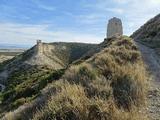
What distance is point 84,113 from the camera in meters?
8.02

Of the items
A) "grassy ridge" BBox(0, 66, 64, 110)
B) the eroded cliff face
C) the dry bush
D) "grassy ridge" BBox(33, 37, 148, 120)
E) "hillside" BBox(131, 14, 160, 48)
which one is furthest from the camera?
the eroded cliff face

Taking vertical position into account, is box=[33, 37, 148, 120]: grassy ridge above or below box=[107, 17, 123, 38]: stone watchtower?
below

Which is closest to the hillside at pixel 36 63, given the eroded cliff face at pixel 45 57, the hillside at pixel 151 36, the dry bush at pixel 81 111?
the eroded cliff face at pixel 45 57

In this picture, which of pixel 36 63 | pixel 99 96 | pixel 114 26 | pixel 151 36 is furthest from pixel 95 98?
pixel 114 26

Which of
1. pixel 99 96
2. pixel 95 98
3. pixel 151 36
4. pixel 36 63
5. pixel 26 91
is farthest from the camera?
pixel 36 63

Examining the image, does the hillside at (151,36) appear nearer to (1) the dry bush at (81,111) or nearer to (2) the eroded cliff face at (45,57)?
(2) the eroded cliff face at (45,57)

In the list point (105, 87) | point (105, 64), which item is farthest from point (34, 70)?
→ point (105, 87)

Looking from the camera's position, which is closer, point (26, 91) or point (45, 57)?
point (26, 91)

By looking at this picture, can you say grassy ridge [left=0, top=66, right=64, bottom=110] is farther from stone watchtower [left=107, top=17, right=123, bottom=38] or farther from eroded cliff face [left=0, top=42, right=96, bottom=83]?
stone watchtower [left=107, top=17, right=123, bottom=38]

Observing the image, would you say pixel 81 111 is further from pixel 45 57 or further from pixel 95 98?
pixel 45 57

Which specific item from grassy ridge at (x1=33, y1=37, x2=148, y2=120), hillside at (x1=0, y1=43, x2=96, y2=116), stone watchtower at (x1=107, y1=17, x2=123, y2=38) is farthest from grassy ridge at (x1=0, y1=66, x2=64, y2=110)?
stone watchtower at (x1=107, y1=17, x2=123, y2=38)

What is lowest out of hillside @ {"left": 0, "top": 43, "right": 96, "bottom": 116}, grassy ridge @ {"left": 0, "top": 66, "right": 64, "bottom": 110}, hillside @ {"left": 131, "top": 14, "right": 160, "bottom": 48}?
hillside @ {"left": 0, "top": 43, "right": 96, "bottom": 116}

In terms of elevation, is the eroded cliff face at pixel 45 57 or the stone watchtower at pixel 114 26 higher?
the stone watchtower at pixel 114 26

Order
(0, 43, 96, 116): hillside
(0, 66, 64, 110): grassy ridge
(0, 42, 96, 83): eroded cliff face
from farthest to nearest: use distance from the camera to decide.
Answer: (0, 42, 96, 83): eroded cliff face → (0, 43, 96, 116): hillside → (0, 66, 64, 110): grassy ridge
